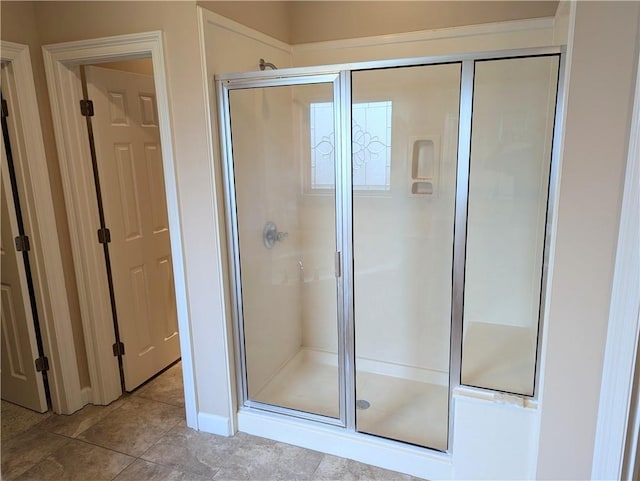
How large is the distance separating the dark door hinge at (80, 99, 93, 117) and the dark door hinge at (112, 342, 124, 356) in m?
1.43

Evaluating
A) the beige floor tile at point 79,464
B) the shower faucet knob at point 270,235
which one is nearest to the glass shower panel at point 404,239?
the shower faucet knob at point 270,235

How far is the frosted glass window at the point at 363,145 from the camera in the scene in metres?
2.67

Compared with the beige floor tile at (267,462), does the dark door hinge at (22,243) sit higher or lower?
higher

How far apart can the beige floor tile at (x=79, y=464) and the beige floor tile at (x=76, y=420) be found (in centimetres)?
14

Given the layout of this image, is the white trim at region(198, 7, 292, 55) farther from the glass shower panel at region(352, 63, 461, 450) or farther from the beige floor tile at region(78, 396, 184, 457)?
the beige floor tile at region(78, 396, 184, 457)

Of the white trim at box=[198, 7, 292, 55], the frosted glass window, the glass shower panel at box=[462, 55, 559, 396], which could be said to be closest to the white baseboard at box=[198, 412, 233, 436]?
the glass shower panel at box=[462, 55, 559, 396]

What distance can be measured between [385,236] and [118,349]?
1.90 m

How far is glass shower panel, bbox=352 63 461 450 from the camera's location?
2.54 metres

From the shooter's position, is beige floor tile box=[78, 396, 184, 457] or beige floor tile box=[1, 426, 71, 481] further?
beige floor tile box=[78, 396, 184, 457]

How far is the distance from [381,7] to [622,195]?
183 centimetres

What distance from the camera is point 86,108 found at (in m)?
2.45

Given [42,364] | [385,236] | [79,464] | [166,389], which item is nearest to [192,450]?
[79,464]

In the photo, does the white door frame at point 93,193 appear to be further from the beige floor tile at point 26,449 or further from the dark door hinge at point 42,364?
the beige floor tile at point 26,449

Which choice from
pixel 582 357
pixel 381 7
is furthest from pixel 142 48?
pixel 582 357
